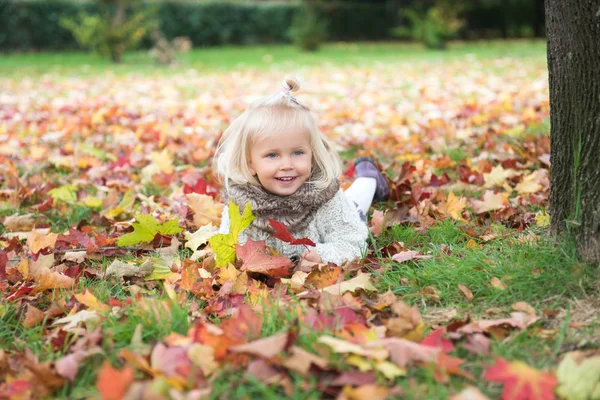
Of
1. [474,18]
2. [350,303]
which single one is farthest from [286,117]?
[474,18]

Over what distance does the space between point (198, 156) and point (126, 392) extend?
9.91ft

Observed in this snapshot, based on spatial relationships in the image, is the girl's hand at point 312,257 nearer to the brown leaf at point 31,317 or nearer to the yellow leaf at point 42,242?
the brown leaf at point 31,317

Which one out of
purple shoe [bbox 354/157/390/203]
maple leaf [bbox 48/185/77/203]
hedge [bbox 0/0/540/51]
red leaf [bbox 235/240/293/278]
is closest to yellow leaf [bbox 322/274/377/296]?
red leaf [bbox 235/240/293/278]

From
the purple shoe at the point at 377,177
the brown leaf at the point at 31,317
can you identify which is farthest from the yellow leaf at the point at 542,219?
the brown leaf at the point at 31,317

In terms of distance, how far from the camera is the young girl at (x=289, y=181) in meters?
2.47

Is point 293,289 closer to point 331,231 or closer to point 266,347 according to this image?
point 331,231

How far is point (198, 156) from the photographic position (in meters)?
4.28

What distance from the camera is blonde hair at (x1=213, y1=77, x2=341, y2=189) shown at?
8.11 feet

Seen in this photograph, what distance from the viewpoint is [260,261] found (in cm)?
228

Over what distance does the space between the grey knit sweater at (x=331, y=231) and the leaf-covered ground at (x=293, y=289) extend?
0.35ft

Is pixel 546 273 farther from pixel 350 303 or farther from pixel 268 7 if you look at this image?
pixel 268 7

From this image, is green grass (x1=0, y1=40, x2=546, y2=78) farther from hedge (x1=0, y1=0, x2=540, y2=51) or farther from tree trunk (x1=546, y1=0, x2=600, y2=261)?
tree trunk (x1=546, y1=0, x2=600, y2=261)

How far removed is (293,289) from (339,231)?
18.6 inches

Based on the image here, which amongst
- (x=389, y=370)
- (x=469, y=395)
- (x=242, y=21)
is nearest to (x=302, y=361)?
(x=389, y=370)
